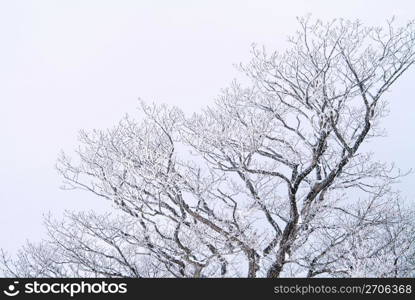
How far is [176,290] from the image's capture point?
5.39 metres

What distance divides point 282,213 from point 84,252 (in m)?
4.08

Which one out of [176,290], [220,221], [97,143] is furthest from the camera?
[97,143]

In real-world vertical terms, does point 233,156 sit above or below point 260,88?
below

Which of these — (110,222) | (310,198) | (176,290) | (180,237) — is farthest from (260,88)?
(176,290)

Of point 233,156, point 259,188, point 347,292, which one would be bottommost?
point 347,292

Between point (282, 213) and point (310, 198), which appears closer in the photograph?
point (310, 198)

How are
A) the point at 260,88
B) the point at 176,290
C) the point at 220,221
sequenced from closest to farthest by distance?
the point at 176,290 → the point at 220,221 → the point at 260,88

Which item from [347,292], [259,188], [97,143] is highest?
[97,143]

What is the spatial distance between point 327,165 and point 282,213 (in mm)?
1282

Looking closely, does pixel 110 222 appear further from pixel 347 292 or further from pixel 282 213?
pixel 347 292

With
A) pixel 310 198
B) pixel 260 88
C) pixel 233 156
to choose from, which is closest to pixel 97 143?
pixel 233 156

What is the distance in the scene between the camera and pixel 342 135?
27.2 ft

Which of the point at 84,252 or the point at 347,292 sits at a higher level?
the point at 84,252

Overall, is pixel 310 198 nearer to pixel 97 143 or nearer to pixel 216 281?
pixel 216 281
